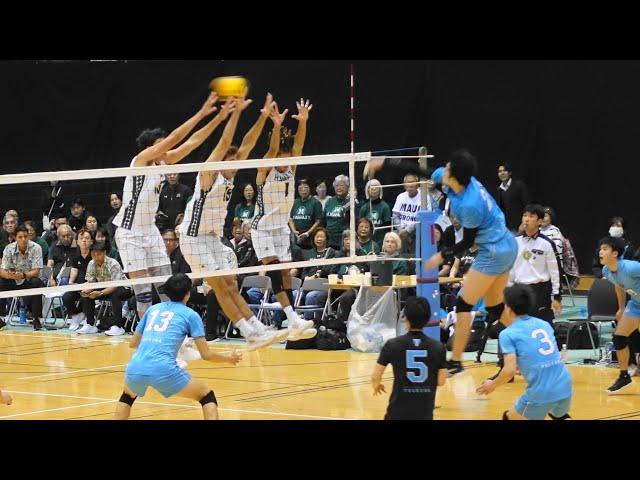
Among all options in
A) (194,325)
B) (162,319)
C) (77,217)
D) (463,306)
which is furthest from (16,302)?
(463,306)

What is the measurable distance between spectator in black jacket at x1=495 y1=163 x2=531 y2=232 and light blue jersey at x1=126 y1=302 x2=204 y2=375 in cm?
1130

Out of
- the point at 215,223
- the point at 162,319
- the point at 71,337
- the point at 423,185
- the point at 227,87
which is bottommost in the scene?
the point at 71,337

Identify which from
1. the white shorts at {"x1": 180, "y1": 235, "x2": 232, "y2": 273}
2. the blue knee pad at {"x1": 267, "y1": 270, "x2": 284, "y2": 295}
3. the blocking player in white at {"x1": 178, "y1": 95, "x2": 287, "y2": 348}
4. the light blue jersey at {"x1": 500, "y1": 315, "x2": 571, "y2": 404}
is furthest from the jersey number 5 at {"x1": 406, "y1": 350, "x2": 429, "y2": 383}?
the blue knee pad at {"x1": 267, "y1": 270, "x2": 284, "y2": 295}

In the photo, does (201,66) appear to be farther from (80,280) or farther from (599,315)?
(599,315)

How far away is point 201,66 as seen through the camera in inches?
1061

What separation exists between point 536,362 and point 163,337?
3.50 metres

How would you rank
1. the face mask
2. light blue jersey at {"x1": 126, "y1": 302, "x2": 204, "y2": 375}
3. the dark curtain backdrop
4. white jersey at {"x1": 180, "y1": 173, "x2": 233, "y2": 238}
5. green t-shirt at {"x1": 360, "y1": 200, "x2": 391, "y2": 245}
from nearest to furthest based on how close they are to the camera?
light blue jersey at {"x1": 126, "y1": 302, "x2": 204, "y2": 375}, white jersey at {"x1": 180, "y1": 173, "x2": 233, "y2": 238}, the face mask, green t-shirt at {"x1": 360, "y1": 200, "x2": 391, "y2": 245}, the dark curtain backdrop

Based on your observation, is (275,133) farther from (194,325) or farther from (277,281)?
(194,325)

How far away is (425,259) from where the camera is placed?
48.6 ft

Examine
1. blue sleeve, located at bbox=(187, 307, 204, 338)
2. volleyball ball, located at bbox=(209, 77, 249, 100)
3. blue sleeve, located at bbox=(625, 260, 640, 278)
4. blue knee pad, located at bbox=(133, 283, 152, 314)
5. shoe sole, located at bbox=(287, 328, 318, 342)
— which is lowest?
shoe sole, located at bbox=(287, 328, 318, 342)

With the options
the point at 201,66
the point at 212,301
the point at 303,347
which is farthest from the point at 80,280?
the point at 201,66

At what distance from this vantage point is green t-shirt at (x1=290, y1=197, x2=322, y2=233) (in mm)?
21531

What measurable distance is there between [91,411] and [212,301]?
5.87 metres

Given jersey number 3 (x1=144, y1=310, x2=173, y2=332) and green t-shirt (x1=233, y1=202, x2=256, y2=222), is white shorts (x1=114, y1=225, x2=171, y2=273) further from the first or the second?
green t-shirt (x1=233, y1=202, x2=256, y2=222)
